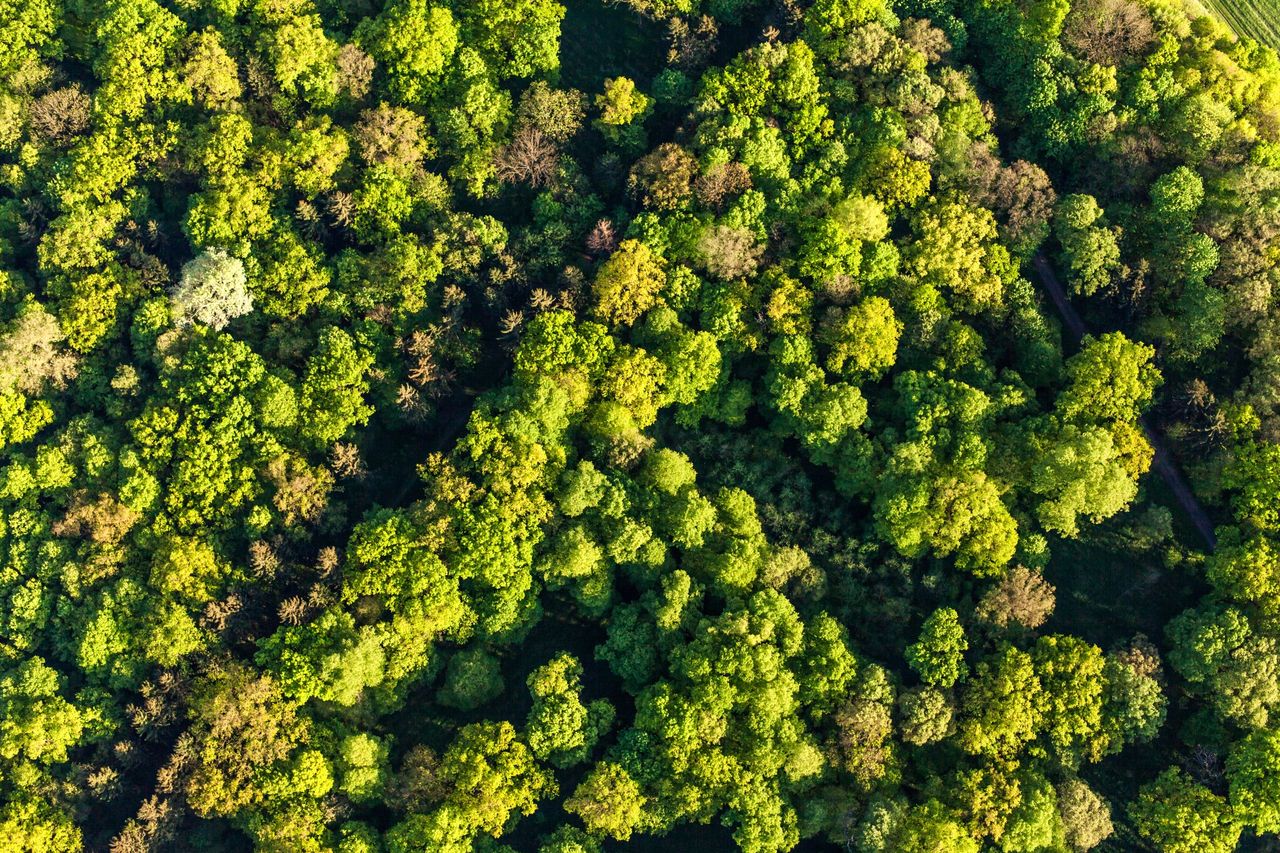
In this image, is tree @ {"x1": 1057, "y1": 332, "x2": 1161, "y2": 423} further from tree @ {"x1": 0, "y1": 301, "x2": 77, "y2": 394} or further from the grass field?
tree @ {"x1": 0, "y1": 301, "x2": 77, "y2": 394}

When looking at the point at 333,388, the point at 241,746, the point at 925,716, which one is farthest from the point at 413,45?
the point at 925,716

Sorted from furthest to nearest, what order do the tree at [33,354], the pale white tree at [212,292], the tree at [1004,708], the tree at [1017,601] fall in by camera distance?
the pale white tree at [212,292]
the tree at [33,354]
the tree at [1017,601]
the tree at [1004,708]

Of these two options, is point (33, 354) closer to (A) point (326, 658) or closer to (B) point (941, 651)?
(A) point (326, 658)

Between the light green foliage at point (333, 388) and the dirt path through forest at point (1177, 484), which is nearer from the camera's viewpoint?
the light green foliage at point (333, 388)

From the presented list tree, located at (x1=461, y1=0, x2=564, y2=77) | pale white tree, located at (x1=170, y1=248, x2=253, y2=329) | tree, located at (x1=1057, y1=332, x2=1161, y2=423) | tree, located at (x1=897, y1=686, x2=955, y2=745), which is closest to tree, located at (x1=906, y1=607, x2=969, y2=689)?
tree, located at (x1=897, y1=686, x2=955, y2=745)

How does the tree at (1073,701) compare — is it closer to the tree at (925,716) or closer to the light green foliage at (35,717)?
the tree at (925,716)

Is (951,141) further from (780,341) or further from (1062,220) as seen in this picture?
(780,341)

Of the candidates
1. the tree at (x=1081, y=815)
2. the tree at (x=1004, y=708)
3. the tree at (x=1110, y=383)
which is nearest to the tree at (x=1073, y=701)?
the tree at (x=1004, y=708)
